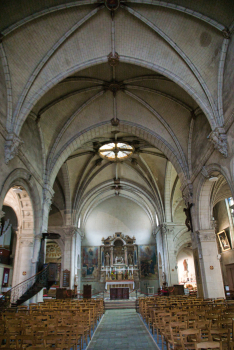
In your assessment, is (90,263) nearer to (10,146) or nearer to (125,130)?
(125,130)

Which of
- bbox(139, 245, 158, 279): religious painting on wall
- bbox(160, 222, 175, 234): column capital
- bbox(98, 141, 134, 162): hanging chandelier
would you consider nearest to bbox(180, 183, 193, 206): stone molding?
bbox(98, 141, 134, 162): hanging chandelier

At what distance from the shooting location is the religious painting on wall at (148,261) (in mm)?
30344

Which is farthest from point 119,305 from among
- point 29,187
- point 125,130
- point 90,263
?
point 90,263

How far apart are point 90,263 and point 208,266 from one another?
20357 mm

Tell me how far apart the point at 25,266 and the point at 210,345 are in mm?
11375

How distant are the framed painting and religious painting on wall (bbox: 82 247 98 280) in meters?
14.5

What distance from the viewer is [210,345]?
12.2ft

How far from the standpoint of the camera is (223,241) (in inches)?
917

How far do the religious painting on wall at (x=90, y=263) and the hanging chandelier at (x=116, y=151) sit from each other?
13.1 meters

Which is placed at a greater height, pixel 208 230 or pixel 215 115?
pixel 215 115

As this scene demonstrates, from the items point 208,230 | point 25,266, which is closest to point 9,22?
point 25,266

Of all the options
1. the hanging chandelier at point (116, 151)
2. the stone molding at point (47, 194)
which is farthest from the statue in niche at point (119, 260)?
the stone molding at point (47, 194)

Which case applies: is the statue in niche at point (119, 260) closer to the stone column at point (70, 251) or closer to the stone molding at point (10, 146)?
the stone column at point (70, 251)

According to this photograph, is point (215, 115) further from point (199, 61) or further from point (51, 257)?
point (51, 257)
